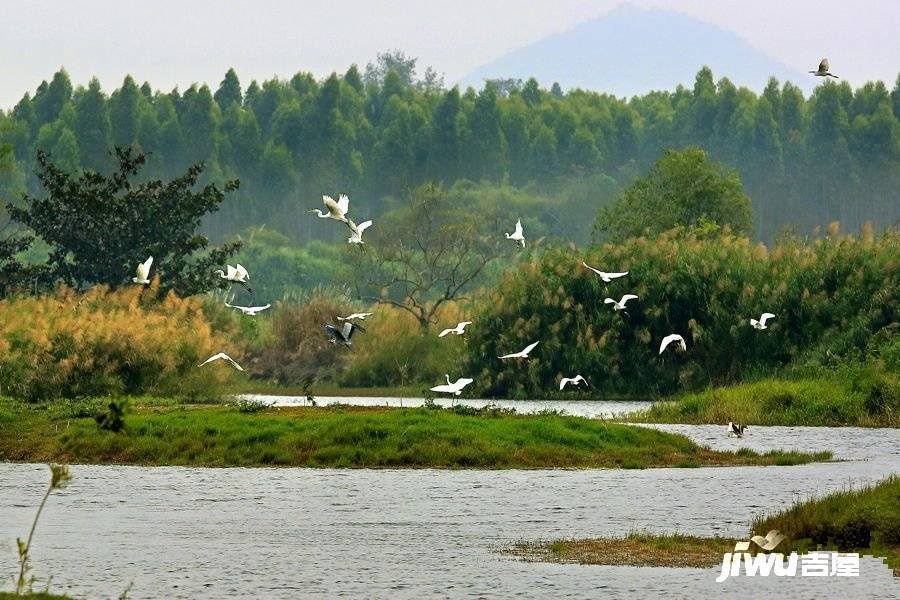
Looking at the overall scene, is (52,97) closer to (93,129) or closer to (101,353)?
(93,129)

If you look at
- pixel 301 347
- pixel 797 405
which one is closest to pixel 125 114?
pixel 301 347

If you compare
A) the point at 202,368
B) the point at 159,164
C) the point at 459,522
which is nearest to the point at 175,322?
the point at 202,368

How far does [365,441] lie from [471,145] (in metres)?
104

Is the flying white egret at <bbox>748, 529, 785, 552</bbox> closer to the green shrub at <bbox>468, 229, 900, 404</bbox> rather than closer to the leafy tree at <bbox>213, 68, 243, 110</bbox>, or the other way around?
the green shrub at <bbox>468, 229, 900, 404</bbox>

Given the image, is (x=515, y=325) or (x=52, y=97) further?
(x=52, y=97)

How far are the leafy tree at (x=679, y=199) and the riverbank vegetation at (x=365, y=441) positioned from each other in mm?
34216

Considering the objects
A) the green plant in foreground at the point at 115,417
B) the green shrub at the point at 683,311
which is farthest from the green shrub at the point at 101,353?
the green plant in foreground at the point at 115,417

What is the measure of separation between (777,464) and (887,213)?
109238 millimetres

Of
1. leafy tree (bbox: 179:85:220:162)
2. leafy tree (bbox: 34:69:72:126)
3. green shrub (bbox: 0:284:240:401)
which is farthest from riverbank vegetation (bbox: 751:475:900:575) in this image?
leafy tree (bbox: 34:69:72:126)

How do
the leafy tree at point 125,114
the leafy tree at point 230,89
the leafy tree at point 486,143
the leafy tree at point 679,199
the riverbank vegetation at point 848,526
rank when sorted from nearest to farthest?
the riverbank vegetation at point 848,526 < the leafy tree at point 679,199 < the leafy tree at point 125,114 < the leafy tree at point 486,143 < the leafy tree at point 230,89

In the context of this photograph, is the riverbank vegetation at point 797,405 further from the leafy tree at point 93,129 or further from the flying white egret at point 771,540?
A: the leafy tree at point 93,129

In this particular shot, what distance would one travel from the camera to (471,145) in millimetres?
134250

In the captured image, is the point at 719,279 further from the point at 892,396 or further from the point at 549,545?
the point at 549,545

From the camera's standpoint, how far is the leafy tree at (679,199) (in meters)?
67.2
